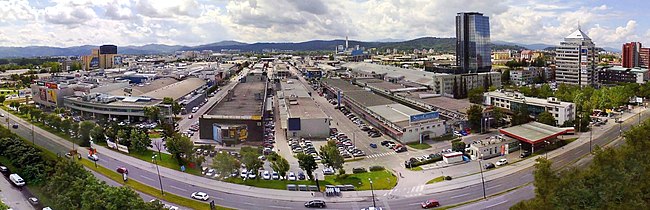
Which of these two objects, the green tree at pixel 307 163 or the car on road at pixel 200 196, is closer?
the car on road at pixel 200 196

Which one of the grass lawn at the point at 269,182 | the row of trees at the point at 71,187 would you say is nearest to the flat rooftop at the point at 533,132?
the grass lawn at the point at 269,182

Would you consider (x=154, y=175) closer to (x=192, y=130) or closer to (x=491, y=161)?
(x=192, y=130)

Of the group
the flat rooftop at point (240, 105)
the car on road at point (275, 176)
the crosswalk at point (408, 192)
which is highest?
the flat rooftop at point (240, 105)

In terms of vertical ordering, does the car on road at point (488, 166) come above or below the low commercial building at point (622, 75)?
below

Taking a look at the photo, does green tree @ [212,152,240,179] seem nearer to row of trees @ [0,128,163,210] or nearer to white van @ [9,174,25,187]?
row of trees @ [0,128,163,210]

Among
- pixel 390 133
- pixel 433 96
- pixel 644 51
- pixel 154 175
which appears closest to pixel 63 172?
pixel 154 175

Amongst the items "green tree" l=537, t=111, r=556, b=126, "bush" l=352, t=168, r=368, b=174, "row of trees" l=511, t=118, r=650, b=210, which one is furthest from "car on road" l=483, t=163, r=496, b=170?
"green tree" l=537, t=111, r=556, b=126

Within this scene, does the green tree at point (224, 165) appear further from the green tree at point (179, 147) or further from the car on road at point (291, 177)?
the green tree at point (179, 147)
